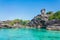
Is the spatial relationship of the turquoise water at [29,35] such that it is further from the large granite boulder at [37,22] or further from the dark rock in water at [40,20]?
the large granite boulder at [37,22]

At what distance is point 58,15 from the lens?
68125 mm

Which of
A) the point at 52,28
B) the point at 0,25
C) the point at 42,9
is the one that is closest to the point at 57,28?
the point at 52,28

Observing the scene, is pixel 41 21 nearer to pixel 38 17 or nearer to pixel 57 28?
pixel 38 17

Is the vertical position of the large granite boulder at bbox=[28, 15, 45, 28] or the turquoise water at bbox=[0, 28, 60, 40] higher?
the large granite boulder at bbox=[28, 15, 45, 28]

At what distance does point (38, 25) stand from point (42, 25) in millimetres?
2816

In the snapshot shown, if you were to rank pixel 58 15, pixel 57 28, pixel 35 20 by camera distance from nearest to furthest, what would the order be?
pixel 57 28, pixel 58 15, pixel 35 20

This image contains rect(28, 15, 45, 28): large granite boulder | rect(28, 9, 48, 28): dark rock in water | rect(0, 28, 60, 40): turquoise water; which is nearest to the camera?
rect(0, 28, 60, 40): turquoise water

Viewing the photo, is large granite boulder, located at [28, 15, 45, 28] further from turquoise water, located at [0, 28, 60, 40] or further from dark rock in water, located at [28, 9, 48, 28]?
turquoise water, located at [0, 28, 60, 40]

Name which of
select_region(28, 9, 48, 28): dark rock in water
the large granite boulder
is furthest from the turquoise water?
the large granite boulder

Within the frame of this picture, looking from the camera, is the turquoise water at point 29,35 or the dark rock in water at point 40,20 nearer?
the turquoise water at point 29,35

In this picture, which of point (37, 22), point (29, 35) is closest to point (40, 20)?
point (37, 22)

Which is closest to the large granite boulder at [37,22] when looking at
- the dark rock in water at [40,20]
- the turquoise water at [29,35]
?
the dark rock in water at [40,20]

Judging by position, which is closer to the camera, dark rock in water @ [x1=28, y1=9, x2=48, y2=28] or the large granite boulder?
dark rock in water @ [x1=28, y1=9, x2=48, y2=28]

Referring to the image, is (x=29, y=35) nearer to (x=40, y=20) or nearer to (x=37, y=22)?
(x=40, y=20)
